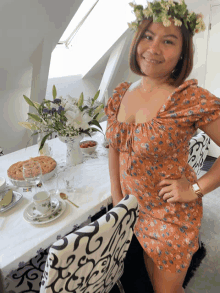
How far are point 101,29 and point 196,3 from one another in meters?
1.25

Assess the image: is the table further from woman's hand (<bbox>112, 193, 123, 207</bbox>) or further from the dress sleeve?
the dress sleeve

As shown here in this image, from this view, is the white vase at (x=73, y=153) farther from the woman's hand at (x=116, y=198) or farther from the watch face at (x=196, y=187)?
the watch face at (x=196, y=187)

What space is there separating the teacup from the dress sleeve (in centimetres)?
72

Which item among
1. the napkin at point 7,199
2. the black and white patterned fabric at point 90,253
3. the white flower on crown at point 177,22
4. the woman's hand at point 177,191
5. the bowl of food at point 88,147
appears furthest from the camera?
the bowl of food at point 88,147

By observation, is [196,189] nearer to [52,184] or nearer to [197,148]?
[197,148]

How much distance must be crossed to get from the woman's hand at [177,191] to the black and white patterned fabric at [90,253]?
215 mm

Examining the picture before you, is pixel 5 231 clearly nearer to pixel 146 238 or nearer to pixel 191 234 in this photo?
pixel 146 238

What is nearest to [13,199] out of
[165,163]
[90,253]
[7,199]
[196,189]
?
[7,199]

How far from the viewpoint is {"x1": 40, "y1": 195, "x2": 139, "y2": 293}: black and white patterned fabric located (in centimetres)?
61

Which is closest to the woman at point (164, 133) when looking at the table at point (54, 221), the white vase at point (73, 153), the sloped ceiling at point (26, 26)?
the table at point (54, 221)

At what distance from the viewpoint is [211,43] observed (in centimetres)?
283

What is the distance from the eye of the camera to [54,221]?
38.9 inches

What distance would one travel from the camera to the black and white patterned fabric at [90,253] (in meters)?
0.61

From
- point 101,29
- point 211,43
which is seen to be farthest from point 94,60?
point 211,43
